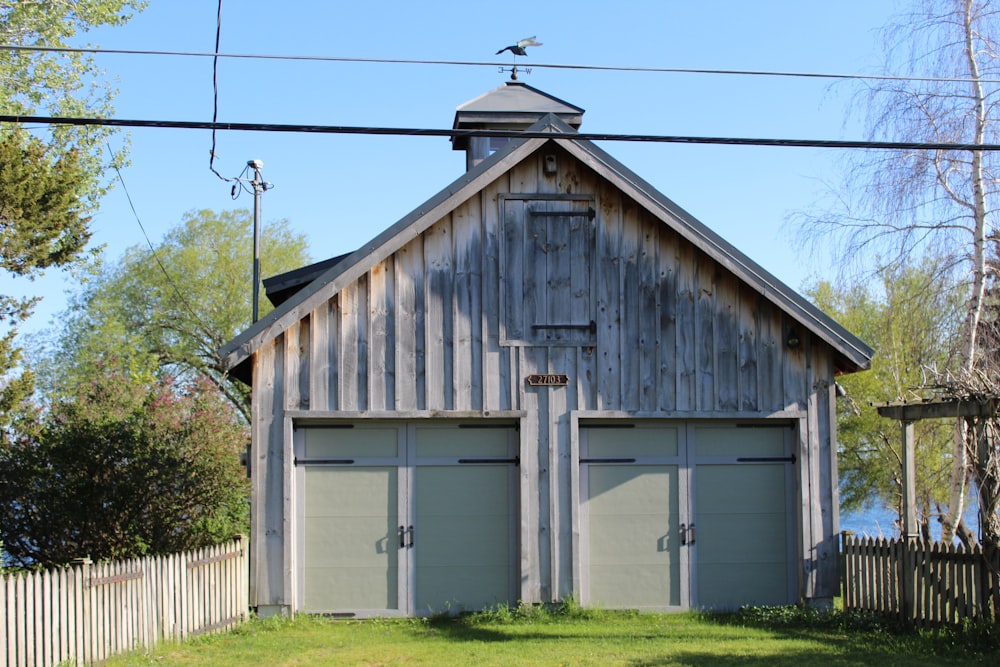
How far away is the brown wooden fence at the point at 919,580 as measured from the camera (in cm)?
1152

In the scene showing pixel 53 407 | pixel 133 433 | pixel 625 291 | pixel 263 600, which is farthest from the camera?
pixel 53 407

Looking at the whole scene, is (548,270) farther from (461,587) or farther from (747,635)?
(747,635)

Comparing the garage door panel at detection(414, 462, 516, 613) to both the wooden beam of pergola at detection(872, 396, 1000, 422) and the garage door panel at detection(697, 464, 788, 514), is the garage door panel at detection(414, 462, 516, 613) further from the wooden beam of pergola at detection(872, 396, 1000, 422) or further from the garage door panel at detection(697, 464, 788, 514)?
the wooden beam of pergola at detection(872, 396, 1000, 422)

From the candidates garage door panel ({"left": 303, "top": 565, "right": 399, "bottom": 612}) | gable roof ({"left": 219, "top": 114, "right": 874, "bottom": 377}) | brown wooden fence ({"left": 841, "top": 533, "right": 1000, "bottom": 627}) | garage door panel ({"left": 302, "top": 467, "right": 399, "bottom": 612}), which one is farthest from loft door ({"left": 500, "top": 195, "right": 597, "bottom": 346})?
brown wooden fence ({"left": 841, "top": 533, "right": 1000, "bottom": 627})

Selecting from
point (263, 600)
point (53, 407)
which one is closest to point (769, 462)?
point (263, 600)

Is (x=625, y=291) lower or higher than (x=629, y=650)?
higher

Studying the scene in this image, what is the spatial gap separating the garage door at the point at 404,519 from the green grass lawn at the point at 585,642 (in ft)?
1.25

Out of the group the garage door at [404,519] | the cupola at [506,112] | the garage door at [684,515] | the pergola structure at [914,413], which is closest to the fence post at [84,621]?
the garage door at [404,519]

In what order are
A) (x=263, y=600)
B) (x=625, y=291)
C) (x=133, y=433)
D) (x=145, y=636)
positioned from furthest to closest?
(x=133, y=433), (x=625, y=291), (x=263, y=600), (x=145, y=636)

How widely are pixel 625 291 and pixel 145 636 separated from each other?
7.11 metres

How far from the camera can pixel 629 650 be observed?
11391 mm

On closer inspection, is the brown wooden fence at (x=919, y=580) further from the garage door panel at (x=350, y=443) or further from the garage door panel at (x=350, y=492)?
the garage door panel at (x=350, y=443)

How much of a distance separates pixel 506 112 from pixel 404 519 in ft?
30.8

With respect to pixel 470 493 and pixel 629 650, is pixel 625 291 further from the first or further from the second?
pixel 629 650
